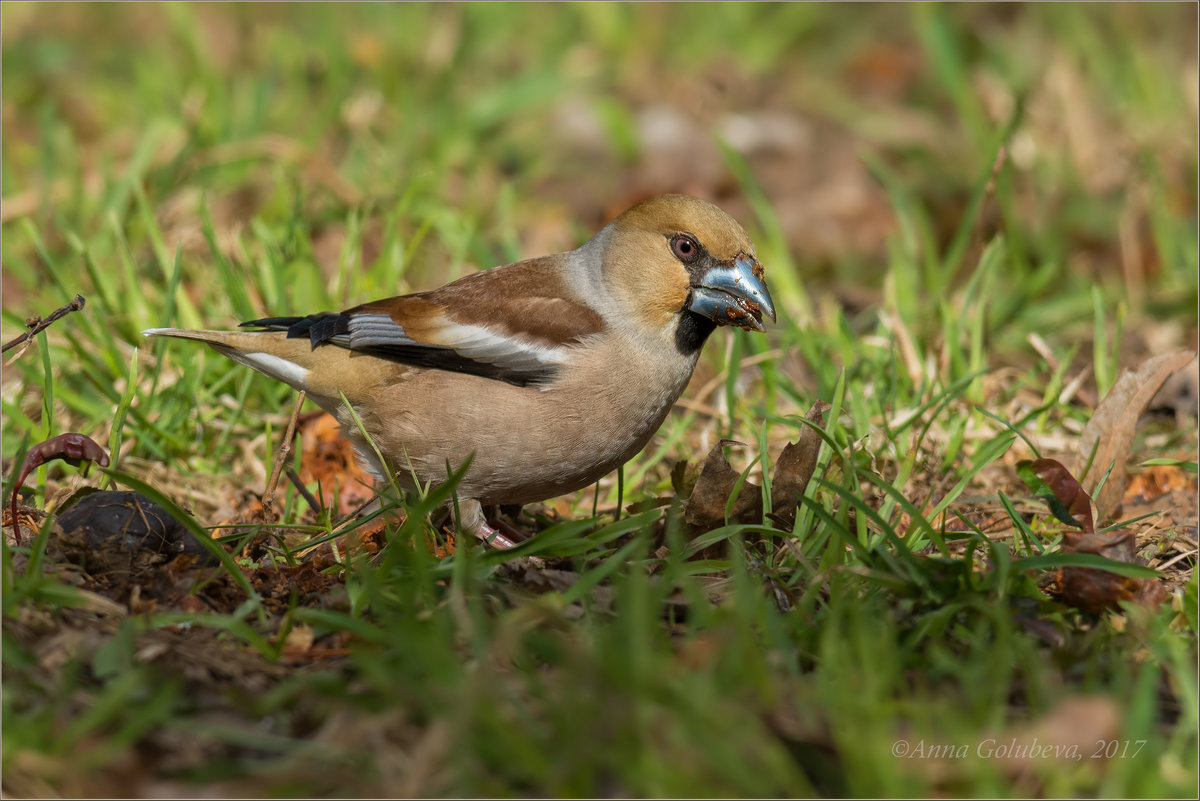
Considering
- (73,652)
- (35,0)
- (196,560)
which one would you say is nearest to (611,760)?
(73,652)

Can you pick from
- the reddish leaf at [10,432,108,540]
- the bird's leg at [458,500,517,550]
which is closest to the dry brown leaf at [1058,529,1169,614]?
the bird's leg at [458,500,517,550]

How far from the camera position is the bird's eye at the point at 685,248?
430cm

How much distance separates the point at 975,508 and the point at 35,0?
8711 millimetres

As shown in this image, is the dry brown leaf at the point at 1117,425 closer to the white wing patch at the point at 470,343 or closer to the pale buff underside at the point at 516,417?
the pale buff underside at the point at 516,417

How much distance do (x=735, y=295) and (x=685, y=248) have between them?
0.87ft

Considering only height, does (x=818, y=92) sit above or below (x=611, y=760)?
above

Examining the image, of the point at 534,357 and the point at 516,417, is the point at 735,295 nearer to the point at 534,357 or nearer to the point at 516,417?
the point at 534,357

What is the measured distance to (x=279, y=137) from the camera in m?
7.31

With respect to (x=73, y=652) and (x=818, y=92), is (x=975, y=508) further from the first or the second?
(x=818, y=92)

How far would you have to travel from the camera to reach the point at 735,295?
421cm

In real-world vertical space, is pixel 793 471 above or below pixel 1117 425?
above

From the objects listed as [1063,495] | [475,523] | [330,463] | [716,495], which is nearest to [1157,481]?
[1063,495]

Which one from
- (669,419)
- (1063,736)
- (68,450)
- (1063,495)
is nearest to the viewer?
(1063,736)

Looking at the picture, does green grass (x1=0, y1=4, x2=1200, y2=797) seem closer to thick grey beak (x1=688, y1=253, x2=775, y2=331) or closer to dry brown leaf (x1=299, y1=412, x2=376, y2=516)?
dry brown leaf (x1=299, y1=412, x2=376, y2=516)
